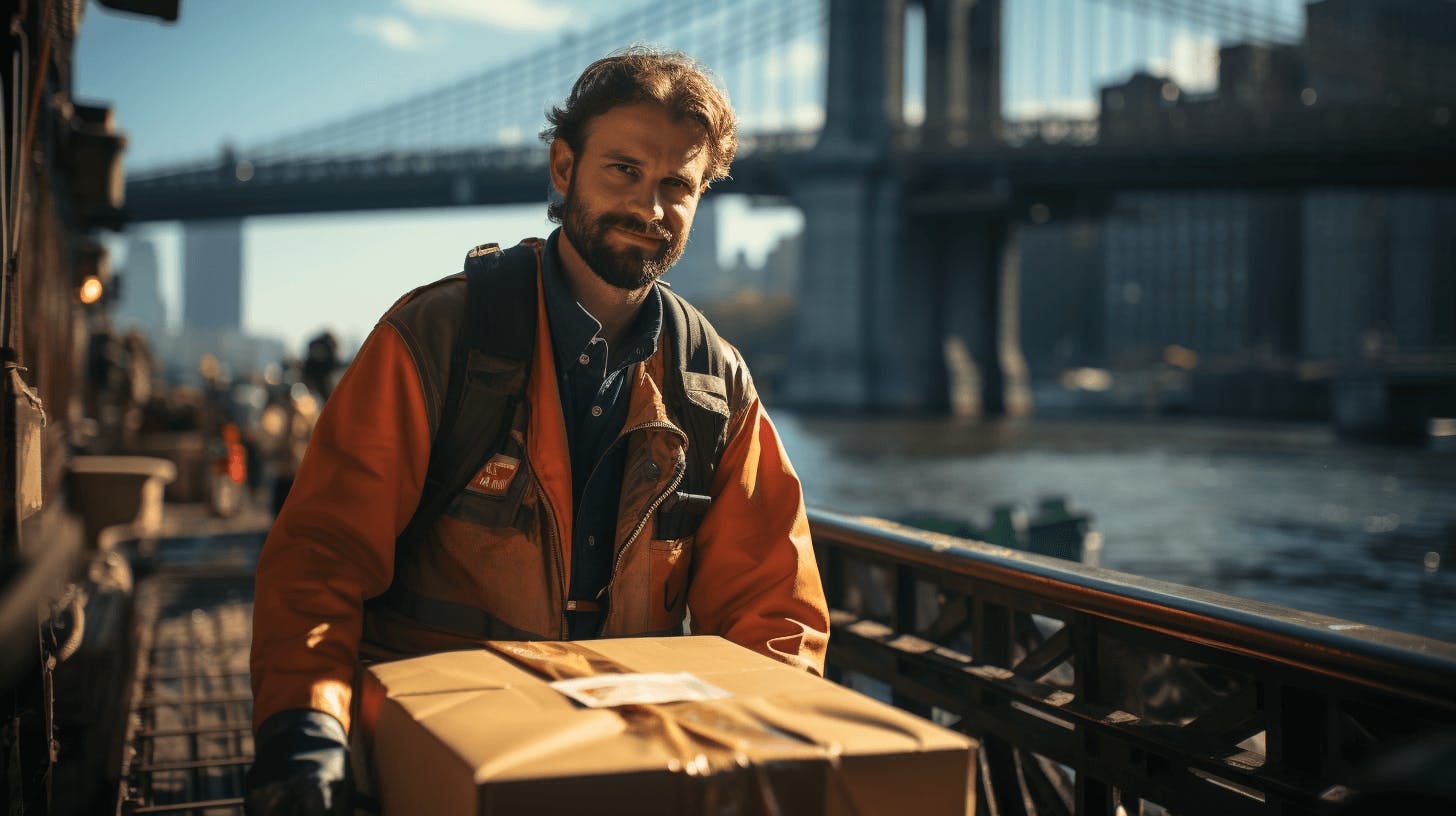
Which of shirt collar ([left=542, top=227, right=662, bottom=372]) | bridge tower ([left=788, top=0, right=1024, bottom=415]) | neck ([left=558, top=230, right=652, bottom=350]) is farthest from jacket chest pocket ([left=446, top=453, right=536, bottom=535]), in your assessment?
bridge tower ([left=788, top=0, right=1024, bottom=415])

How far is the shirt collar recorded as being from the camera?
2463 mm

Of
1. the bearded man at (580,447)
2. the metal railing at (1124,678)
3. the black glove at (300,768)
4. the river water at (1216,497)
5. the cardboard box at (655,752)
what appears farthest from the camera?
the river water at (1216,497)

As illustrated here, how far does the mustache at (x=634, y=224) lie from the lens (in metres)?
2.46

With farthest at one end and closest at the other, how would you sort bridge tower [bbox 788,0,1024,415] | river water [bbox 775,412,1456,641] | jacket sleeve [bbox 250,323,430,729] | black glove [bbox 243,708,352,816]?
bridge tower [bbox 788,0,1024,415]
river water [bbox 775,412,1456,641]
jacket sleeve [bbox 250,323,430,729]
black glove [bbox 243,708,352,816]

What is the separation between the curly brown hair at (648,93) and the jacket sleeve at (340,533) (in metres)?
0.53

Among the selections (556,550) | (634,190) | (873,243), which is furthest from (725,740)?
(873,243)

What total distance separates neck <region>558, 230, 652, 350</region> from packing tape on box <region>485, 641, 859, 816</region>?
93 cm

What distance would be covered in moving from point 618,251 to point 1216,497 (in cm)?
2683

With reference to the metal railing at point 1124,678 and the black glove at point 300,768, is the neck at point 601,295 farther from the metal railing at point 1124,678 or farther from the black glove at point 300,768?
the metal railing at point 1124,678

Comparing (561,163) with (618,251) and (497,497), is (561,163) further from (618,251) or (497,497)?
(497,497)

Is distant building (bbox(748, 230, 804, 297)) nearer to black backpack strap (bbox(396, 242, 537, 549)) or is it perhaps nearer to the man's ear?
the man's ear

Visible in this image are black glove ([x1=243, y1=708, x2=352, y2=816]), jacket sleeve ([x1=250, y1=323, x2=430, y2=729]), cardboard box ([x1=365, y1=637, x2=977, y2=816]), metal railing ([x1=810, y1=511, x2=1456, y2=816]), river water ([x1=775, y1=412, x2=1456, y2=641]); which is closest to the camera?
cardboard box ([x1=365, y1=637, x2=977, y2=816])

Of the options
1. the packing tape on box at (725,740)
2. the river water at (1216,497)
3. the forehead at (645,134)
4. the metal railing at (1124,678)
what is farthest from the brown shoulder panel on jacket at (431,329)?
the river water at (1216,497)

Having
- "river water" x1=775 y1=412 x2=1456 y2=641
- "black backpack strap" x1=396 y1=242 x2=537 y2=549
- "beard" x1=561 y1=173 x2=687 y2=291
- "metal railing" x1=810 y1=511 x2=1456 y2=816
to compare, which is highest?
"beard" x1=561 y1=173 x2=687 y2=291
